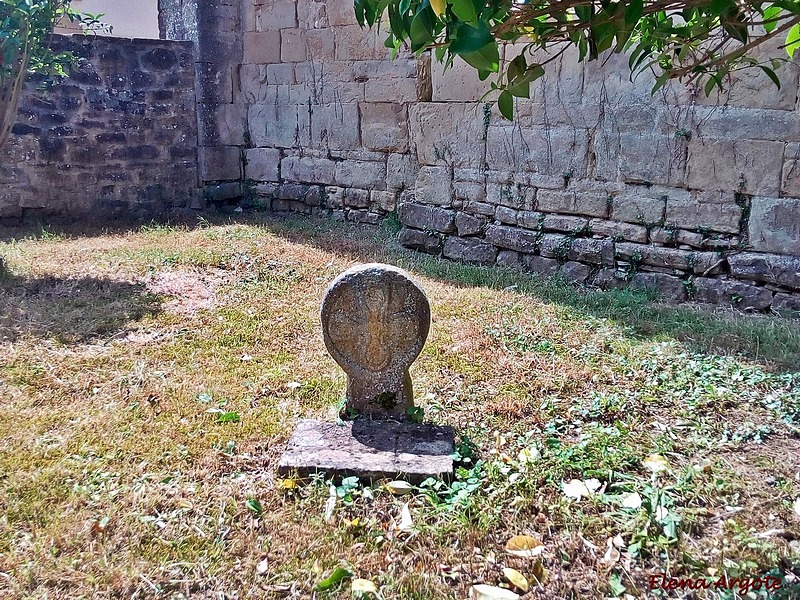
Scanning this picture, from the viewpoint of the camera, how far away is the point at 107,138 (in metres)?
8.73

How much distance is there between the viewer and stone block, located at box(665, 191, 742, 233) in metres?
5.27

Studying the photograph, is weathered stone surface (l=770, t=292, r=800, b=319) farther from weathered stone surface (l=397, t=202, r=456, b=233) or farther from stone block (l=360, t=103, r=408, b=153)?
stone block (l=360, t=103, r=408, b=153)

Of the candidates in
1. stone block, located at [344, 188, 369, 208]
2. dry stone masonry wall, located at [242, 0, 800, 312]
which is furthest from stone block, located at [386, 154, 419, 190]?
stone block, located at [344, 188, 369, 208]

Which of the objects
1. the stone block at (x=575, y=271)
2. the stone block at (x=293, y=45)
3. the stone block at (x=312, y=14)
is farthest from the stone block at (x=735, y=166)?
the stone block at (x=293, y=45)

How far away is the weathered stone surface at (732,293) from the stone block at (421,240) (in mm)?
2686

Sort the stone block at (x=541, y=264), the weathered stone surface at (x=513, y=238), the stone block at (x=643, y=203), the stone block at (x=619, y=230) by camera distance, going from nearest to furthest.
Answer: the stone block at (x=643, y=203)
the stone block at (x=619, y=230)
the stone block at (x=541, y=264)
the weathered stone surface at (x=513, y=238)

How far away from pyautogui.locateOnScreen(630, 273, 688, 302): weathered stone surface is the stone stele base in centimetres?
307

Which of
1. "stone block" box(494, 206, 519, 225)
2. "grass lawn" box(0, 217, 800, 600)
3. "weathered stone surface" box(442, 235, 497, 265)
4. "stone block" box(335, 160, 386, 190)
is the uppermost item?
"stone block" box(335, 160, 386, 190)

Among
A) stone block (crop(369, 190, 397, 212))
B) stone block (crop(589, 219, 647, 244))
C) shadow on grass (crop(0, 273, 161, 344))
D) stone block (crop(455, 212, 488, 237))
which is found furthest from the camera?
stone block (crop(369, 190, 397, 212))

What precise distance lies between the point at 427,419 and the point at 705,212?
3.10 metres

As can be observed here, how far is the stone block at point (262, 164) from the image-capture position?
9.48 meters

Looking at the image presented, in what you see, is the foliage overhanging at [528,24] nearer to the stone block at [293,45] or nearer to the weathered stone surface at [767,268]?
the weathered stone surface at [767,268]

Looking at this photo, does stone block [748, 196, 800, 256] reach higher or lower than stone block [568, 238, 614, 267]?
higher

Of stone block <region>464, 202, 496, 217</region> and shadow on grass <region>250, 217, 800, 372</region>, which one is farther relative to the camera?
stone block <region>464, 202, 496, 217</region>
